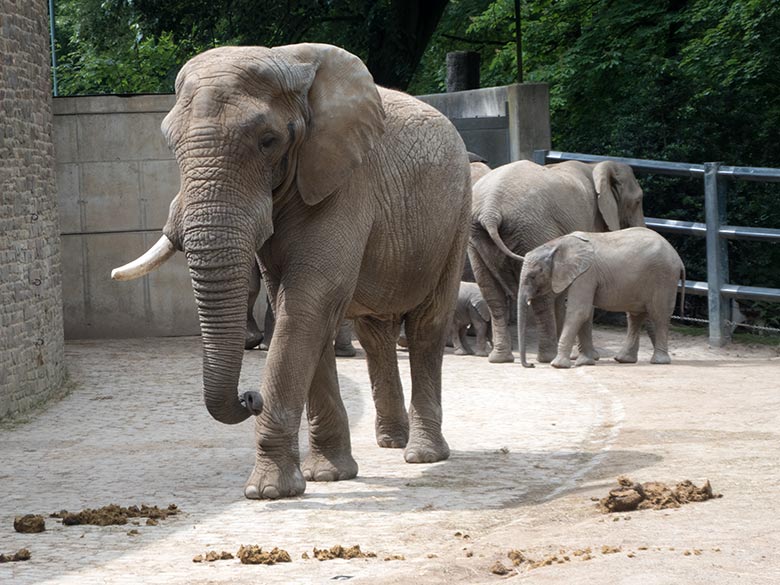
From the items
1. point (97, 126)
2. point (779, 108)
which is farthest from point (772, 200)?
point (97, 126)

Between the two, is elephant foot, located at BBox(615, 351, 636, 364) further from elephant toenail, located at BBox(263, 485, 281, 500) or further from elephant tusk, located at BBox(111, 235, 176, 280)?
elephant tusk, located at BBox(111, 235, 176, 280)

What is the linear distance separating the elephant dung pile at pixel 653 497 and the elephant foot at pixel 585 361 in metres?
6.36

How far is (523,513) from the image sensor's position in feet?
25.0

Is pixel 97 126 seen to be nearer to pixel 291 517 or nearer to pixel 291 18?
pixel 291 18

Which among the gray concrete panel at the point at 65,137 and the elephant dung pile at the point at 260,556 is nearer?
the elephant dung pile at the point at 260,556

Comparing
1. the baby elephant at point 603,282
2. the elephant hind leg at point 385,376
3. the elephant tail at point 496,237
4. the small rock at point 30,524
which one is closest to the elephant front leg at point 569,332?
the baby elephant at point 603,282

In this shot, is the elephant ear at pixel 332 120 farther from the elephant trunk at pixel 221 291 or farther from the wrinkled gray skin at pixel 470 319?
the wrinkled gray skin at pixel 470 319

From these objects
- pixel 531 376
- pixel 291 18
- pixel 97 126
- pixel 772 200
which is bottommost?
pixel 531 376

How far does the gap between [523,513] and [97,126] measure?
11.2 meters

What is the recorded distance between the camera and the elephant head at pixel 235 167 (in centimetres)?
736

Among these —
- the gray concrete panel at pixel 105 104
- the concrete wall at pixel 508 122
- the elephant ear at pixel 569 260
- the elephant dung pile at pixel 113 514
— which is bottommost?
the elephant dung pile at pixel 113 514

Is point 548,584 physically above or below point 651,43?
below

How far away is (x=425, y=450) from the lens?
9.11m

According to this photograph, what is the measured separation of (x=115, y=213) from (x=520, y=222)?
5144mm
